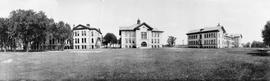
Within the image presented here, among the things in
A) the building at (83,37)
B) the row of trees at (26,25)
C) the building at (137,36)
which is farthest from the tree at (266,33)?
the building at (83,37)

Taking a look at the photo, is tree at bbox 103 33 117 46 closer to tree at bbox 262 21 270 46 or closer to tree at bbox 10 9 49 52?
tree at bbox 10 9 49 52

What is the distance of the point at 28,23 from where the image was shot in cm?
4169

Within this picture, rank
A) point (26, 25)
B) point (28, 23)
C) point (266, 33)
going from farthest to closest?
point (26, 25)
point (28, 23)
point (266, 33)

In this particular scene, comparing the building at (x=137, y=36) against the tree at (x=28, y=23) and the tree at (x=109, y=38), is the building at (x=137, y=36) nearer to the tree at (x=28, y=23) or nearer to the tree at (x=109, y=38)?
the tree at (x=28, y=23)

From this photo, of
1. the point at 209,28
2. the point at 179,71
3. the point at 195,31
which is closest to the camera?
the point at 179,71

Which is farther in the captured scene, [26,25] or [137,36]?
[137,36]

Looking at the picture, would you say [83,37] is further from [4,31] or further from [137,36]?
[4,31]

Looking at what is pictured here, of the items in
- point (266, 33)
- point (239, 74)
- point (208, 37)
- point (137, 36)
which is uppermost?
point (137, 36)

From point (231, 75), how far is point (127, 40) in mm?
57260

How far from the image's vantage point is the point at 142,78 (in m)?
11.6

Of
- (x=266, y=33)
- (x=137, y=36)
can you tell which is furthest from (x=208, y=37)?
(x=266, y=33)

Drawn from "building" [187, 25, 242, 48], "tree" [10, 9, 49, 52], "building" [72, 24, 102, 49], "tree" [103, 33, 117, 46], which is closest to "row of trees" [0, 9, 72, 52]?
"tree" [10, 9, 49, 52]

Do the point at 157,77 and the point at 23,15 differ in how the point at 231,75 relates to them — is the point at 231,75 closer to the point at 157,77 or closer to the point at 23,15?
the point at 157,77

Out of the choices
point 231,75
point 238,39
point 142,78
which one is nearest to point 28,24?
point 142,78
